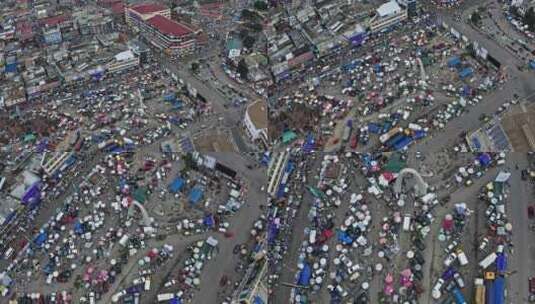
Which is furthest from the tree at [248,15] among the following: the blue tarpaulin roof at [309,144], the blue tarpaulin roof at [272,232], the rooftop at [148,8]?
the blue tarpaulin roof at [272,232]

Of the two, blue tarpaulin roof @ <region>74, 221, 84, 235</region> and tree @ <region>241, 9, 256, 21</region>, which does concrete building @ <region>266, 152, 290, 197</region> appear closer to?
blue tarpaulin roof @ <region>74, 221, 84, 235</region>

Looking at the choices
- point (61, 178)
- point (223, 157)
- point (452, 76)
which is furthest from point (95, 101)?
point (452, 76)

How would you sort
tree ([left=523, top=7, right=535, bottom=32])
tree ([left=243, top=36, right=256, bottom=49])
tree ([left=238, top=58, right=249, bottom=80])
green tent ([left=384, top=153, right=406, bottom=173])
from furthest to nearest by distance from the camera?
tree ([left=243, top=36, right=256, bottom=49]), tree ([left=238, top=58, right=249, bottom=80]), tree ([left=523, top=7, right=535, bottom=32]), green tent ([left=384, top=153, right=406, bottom=173])

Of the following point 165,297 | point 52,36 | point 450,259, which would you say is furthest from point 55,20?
point 450,259

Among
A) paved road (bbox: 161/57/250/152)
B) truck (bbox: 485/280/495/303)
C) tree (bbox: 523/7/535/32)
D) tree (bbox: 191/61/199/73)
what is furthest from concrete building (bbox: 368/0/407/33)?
truck (bbox: 485/280/495/303)

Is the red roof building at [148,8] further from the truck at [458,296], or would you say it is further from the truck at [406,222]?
the truck at [458,296]

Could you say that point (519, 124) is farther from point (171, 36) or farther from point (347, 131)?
point (171, 36)
